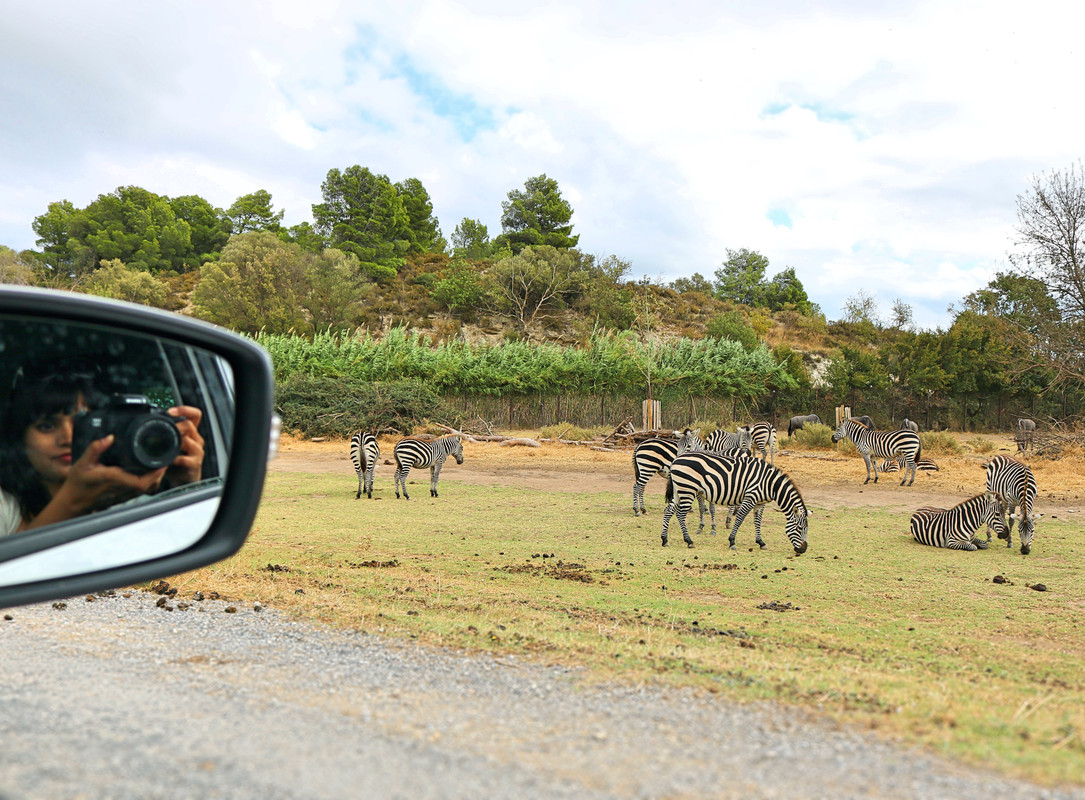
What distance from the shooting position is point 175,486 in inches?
84.3

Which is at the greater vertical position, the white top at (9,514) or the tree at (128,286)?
the tree at (128,286)

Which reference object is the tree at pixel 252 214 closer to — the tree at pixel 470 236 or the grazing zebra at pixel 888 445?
the tree at pixel 470 236

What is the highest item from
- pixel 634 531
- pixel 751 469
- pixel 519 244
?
pixel 519 244

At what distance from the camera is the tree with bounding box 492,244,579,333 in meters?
61.4

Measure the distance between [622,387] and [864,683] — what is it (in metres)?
33.3

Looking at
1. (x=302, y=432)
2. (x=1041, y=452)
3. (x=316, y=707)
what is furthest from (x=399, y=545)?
(x=302, y=432)

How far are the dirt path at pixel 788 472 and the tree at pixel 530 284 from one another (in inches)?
1366

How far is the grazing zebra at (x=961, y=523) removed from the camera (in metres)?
9.97

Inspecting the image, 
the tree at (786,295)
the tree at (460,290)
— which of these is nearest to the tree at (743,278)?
the tree at (786,295)

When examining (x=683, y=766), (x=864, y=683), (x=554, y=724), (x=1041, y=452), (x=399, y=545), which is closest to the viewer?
(x=683, y=766)

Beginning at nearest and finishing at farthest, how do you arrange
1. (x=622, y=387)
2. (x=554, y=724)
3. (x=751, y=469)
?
(x=554, y=724) < (x=751, y=469) < (x=622, y=387)

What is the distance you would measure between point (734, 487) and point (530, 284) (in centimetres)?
5289

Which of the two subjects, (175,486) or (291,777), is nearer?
(175,486)

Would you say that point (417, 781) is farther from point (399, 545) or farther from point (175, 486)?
point (399, 545)
